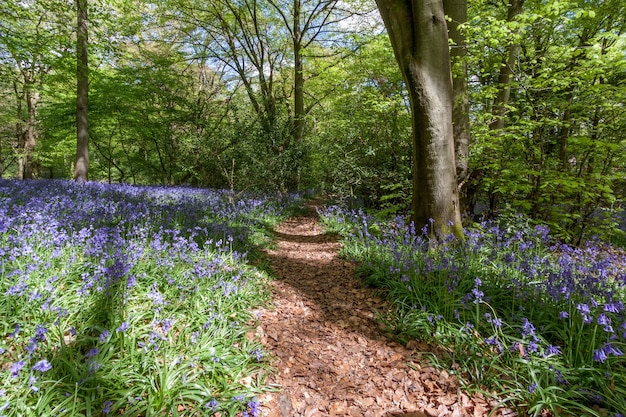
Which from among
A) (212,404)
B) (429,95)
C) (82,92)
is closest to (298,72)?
(82,92)

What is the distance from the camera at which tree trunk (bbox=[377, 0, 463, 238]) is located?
4453mm

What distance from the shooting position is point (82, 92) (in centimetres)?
1088

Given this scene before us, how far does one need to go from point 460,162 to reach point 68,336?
6.69m

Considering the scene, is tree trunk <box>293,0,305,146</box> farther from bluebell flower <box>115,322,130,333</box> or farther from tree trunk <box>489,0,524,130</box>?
bluebell flower <box>115,322,130,333</box>

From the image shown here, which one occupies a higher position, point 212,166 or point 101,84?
point 101,84

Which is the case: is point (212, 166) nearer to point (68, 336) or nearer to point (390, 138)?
point (390, 138)

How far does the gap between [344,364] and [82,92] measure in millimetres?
12895

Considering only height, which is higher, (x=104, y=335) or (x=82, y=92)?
(x=82, y=92)

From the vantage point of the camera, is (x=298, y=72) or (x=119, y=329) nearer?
(x=119, y=329)

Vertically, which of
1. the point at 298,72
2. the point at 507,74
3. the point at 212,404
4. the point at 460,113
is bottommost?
the point at 212,404

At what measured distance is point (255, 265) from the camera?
16.4 feet

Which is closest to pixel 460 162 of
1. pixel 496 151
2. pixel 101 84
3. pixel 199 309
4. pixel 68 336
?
pixel 496 151

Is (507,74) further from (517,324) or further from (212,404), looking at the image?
(212,404)

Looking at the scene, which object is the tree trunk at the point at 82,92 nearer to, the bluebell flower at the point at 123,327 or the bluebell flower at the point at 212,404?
the bluebell flower at the point at 123,327
